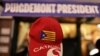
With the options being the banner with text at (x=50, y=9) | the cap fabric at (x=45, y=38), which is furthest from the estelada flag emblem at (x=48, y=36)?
the banner with text at (x=50, y=9)

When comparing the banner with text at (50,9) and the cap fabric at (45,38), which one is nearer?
the cap fabric at (45,38)

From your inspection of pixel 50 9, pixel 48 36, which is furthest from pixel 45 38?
pixel 50 9

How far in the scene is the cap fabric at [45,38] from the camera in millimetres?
523

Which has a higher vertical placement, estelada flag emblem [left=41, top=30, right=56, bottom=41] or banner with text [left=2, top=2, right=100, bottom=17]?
banner with text [left=2, top=2, right=100, bottom=17]

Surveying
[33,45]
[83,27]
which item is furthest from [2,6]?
[83,27]

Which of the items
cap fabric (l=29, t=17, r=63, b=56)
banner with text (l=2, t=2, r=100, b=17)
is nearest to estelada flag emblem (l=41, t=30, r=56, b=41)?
cap fabric (l=29, t=17, r=63, b=56)

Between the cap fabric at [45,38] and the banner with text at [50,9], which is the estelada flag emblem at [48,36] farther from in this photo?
the banner with text at [50,9]

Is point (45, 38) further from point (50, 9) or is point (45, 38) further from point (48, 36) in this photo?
point (50, 9)

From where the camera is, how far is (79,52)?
1790 millimetres

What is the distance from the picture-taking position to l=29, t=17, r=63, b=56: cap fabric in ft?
1.72

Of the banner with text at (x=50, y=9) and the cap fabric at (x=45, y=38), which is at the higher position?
the banner with text at (x=50, y=9)

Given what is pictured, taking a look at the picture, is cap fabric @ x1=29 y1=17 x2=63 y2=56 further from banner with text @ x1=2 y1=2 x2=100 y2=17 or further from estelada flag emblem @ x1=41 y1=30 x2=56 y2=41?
banner with text @ x1=2 y1=2 x2=100 y2=17

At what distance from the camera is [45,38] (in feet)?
1.74

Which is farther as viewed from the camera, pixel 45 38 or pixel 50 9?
pixel 50 9
